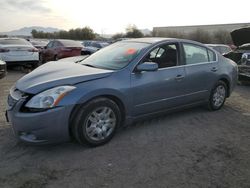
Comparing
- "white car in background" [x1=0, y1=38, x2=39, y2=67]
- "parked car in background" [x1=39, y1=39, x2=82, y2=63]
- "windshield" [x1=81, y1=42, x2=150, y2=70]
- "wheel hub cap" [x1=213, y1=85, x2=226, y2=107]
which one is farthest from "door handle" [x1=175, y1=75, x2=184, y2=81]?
"parked car in background" [x1=39, y1=39, x2=82, y2=63]

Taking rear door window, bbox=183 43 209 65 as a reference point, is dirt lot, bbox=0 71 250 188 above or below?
below

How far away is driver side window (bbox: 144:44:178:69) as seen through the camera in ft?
15.4

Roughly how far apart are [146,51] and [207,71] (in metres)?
1.58

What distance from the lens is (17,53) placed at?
10844 millimetres

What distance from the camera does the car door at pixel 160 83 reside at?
4.28 m

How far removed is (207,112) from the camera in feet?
18.9

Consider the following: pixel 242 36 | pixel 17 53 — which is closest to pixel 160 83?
pixel 17 53

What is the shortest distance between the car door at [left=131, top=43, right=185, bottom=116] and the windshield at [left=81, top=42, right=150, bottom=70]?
229 mm

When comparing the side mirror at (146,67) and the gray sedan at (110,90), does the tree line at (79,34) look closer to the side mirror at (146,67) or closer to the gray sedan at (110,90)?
the gray sedan at (110,90)

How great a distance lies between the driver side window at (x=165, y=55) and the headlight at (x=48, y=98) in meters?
1.73

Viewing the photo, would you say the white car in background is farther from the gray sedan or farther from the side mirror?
the side mirror

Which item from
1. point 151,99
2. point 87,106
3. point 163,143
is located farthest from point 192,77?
point 87,106

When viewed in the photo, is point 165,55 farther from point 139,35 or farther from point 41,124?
point 139,35

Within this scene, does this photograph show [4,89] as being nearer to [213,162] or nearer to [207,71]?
[207,71]
